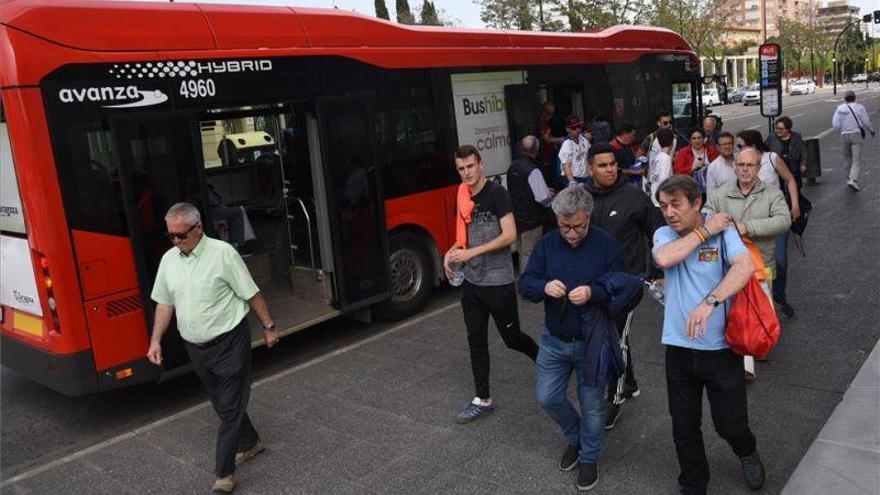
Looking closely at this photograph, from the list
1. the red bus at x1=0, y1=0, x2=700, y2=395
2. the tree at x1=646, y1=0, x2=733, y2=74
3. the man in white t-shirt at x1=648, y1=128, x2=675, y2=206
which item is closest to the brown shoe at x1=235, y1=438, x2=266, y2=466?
the red bus at x1=0, y1=0, x2=700, y2=395

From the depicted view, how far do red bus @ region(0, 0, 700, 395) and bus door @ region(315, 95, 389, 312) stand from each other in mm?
16

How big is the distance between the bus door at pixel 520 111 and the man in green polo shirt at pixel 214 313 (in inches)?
215

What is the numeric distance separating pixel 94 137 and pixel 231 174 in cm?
420

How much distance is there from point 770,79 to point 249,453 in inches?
564

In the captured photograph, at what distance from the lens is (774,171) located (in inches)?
248

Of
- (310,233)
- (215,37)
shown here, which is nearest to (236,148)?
(310,233)

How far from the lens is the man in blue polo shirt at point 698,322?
339cm

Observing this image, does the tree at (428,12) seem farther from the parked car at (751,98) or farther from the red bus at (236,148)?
the red bus at (236,148)

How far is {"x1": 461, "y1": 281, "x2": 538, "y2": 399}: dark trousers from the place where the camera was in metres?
4.76

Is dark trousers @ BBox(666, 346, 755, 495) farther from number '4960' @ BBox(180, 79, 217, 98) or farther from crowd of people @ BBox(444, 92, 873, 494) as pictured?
number '4960' @ BBox(180, 79, 217, 98)

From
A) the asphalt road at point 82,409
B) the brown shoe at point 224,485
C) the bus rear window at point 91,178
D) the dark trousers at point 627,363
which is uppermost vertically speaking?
the bus rear window at point 91,178

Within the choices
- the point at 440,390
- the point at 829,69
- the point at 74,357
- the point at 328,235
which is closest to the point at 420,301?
the point at 328,235

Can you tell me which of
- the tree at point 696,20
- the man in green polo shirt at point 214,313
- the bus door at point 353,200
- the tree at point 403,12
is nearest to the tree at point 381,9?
the tree at point 403,12

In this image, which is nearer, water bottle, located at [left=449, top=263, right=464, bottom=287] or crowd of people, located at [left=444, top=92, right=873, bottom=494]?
crowd of people, located at [left=444, top=92, right=873, bottom=494]
